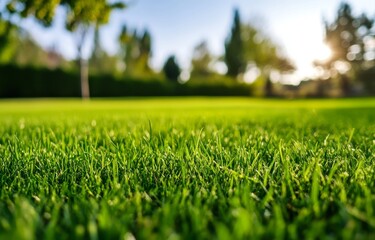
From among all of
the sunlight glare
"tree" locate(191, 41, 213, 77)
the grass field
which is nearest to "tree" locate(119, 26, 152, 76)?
"tree" locate(191, 41, 213, 77)

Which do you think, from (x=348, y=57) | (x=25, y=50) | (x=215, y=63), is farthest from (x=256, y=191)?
(x=25, y=50)

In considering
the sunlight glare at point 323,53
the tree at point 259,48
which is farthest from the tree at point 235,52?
the sunlight glare at point 323,53

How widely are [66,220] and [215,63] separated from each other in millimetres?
65244

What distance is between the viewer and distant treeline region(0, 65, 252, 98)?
3027cm

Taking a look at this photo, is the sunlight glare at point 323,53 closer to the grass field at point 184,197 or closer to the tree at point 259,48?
the tree at point 259,48

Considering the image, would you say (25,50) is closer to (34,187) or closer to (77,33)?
(77,33)

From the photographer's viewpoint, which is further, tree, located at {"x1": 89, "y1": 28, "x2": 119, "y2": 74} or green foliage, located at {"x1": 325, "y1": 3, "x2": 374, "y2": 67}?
tree, located at {"x1": 89, "y1": 28, "x2": 119, "y2": 74}

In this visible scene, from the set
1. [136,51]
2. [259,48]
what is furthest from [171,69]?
[259,48]

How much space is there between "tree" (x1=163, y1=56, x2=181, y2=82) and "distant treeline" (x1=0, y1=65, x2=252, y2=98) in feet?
67.6

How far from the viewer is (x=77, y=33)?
27344mm

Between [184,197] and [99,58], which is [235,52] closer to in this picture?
[99,58]

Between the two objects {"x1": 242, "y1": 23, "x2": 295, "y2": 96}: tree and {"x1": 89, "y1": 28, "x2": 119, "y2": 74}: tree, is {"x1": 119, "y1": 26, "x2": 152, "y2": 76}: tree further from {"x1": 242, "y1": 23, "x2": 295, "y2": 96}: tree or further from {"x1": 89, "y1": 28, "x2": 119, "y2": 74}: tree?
{"x1": 242, "y1": 23, "x2": 295, "y2": 96}: tree

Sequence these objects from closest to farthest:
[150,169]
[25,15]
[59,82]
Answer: [150,169] < [25,15] < [59,82]

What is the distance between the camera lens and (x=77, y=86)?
33.1 m
